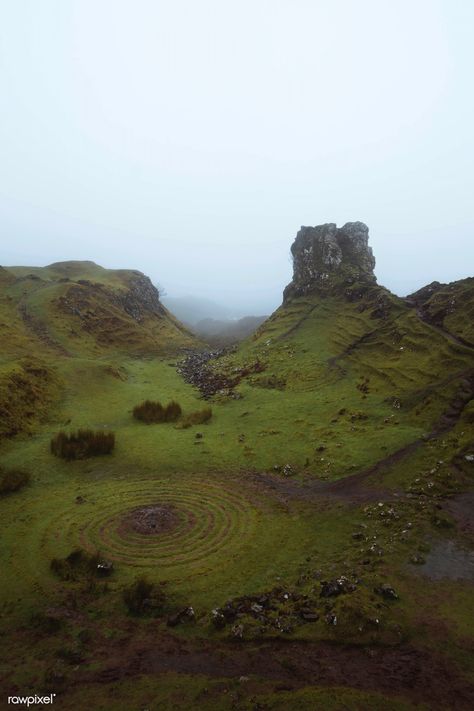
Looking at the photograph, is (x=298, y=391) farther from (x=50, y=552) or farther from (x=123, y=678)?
(x=123, y=678)

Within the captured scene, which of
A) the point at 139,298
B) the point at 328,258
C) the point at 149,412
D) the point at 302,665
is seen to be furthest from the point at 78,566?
the point at 139,298

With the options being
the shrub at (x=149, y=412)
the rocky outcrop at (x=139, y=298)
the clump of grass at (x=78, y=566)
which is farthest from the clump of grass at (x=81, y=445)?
the rocky outcrop at (x=139, y=298)

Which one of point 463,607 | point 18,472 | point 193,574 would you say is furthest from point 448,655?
point 18,472

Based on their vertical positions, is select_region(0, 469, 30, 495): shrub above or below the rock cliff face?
below

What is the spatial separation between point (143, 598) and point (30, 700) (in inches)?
166

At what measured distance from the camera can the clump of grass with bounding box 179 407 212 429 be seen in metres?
34.1

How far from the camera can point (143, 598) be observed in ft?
47.7

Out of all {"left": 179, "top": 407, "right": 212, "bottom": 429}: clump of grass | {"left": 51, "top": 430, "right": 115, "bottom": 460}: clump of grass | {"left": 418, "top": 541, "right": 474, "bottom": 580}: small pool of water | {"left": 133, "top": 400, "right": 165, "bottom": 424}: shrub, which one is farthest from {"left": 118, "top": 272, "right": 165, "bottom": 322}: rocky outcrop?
{"left": 418, "top": 541, "right": 474, "bottom": 580}: small pool of water

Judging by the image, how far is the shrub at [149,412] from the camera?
3506cm

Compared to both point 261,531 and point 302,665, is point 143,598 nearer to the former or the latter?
point 302,665

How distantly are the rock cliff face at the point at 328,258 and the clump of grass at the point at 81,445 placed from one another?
41567mm

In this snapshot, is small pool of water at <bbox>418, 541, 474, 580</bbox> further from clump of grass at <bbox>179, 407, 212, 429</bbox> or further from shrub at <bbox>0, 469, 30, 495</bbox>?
clump of grass at <bbox>179, 407, 212, 429</bbox>

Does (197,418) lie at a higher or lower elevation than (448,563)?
higher

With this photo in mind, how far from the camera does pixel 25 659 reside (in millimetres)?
12227
